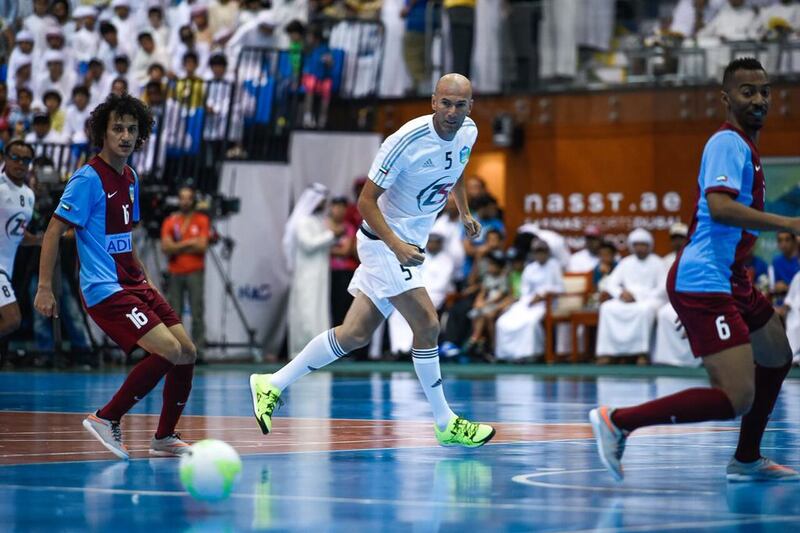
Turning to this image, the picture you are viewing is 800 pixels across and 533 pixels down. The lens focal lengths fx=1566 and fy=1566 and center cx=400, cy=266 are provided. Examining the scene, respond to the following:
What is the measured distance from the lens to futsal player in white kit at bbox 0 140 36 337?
13.2m

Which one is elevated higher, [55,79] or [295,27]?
[295,27]

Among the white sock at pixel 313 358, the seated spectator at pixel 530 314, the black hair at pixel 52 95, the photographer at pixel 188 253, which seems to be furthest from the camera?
the black hair at pixel 52 95

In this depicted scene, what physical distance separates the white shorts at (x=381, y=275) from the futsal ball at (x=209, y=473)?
10.9 feet

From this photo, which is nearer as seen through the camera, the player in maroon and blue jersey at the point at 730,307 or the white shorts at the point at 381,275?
the player in maroon and blue jersey at the point at 730,307

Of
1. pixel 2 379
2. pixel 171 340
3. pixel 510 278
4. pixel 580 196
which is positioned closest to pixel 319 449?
pixel 171 340

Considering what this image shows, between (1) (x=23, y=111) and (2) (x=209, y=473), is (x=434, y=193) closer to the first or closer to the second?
(2) (x=209, y=473)

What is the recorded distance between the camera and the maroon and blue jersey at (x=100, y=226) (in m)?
9.62

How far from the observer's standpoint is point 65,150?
24.3m

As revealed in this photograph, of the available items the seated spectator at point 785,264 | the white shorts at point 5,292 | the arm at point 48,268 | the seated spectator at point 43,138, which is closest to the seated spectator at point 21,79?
the seated spectator at point 43,138

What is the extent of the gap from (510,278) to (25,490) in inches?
670

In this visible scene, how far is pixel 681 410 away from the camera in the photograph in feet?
26.0

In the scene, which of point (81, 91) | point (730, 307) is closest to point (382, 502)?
point (730, 307)

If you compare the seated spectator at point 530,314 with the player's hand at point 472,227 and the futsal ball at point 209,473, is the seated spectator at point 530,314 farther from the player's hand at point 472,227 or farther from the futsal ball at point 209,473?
the futsal ball at point 209,473

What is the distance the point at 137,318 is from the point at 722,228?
142 inches
